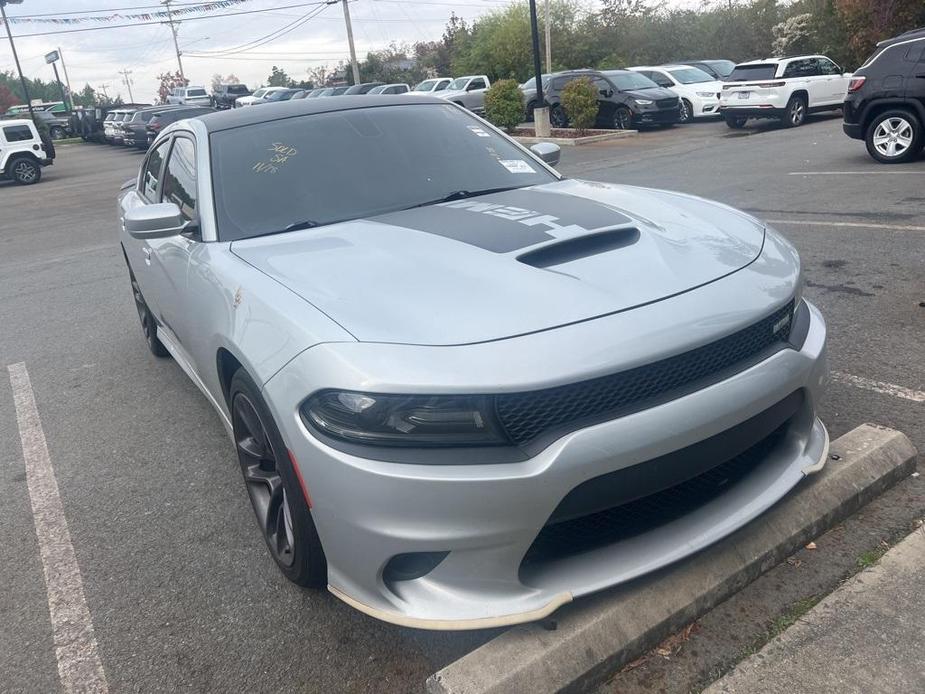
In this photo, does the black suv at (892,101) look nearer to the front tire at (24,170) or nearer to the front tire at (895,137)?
the front tire at (895,137)

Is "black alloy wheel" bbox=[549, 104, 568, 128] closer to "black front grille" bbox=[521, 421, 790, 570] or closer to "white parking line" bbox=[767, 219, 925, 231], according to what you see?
"white parking line" bbox=[767, 219, 925, 231]

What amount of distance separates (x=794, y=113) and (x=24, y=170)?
19854 millimetres

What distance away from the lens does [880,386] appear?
12.3 ft

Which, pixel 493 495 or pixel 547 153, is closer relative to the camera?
pixel 493 495

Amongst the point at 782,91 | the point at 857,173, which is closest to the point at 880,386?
the point at 857,173

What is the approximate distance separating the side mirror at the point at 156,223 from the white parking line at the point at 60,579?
128cm

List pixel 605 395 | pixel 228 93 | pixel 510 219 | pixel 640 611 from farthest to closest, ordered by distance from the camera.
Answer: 1. pixel 228 93
2. pixel 510 219
3. pixel 640 611
4. pixel 605 395

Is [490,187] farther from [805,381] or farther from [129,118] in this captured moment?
[129,118]

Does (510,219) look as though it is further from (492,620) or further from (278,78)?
(278,78)

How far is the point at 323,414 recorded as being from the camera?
2088 millimetres

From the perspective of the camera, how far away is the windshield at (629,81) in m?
20.7

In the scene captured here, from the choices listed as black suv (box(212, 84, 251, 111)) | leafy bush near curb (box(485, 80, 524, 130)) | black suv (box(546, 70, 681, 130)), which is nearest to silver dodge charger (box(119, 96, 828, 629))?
black suv (box(546, 70, 681, 130))

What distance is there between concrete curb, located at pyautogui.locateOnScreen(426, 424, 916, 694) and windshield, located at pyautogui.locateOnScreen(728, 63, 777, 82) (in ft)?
55.9

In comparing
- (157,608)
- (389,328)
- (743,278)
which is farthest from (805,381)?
(157,608)
